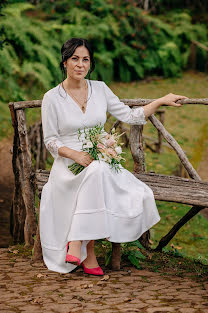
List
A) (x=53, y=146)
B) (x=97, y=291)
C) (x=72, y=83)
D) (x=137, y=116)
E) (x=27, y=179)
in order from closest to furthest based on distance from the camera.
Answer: (x=97, y=291) < (x=53, y=146) < (x=72, y=83) < (x=137, y=116) < (x=27, y=179)

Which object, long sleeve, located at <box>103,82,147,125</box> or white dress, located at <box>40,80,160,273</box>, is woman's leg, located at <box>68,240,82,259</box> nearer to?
white dress, located at <box>40,80,160,273</box>

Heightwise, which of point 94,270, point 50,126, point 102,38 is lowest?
point 94,270

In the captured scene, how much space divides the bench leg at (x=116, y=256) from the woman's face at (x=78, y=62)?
1.39 m

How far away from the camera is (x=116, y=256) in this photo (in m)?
4.02

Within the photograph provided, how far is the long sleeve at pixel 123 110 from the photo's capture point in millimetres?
4258

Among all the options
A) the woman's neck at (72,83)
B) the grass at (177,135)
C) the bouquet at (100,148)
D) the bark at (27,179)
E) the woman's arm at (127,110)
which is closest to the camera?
the bouquet at (100,148)

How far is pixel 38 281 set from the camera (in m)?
3.85

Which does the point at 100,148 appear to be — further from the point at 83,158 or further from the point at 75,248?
the point at 75,248

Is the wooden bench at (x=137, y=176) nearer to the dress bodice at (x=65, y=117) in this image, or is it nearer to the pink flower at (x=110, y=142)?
the dress bodice at (x=65, y=117)

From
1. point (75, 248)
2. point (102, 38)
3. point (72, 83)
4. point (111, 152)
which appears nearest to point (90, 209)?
point (75, 248)

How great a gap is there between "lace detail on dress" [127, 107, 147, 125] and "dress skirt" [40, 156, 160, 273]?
509mm

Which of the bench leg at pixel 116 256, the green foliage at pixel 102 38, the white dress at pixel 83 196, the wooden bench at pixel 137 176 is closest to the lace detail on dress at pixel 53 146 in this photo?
the white dress at pixel 83 196

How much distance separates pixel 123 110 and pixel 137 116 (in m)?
0.13

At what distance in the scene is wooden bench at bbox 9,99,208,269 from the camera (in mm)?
4102
